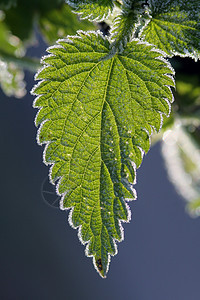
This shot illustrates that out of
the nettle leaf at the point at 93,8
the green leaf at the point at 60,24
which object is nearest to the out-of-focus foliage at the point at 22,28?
the green leaf at the point at 60,24

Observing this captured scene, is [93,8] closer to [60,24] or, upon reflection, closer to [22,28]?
[60,24]

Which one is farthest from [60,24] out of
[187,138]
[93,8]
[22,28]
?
[93,8]

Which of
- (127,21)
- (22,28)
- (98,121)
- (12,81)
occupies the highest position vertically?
(22,28)

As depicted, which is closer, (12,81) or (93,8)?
(93,8)

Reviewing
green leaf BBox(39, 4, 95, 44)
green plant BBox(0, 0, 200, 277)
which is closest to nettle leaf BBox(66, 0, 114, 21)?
green plant BBox(0, 0, 200, 277)

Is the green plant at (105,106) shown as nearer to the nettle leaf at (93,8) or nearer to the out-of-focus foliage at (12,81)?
the nettle leaf at (93,8)

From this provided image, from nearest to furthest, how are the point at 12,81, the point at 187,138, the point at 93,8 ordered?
the point at 93,8 → the point at 187,138 → the point at 12,81
